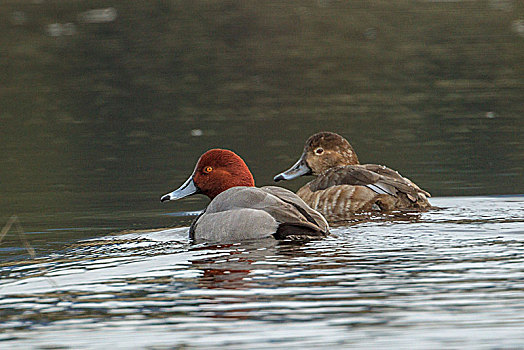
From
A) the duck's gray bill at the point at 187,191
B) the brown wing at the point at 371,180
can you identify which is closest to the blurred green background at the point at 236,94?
the duck's gray bill at the point at 187,191

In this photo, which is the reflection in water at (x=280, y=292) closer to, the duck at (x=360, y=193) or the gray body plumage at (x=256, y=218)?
the gray body plumage at (x=256, y=218)

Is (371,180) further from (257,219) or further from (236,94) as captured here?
(236,94)

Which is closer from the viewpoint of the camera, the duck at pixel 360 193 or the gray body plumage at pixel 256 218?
the gray body plumage at pixel 256 218

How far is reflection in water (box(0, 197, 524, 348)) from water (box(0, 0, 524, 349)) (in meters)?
0.02

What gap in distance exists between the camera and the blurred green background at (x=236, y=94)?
14297mm

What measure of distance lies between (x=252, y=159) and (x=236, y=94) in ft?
27.6

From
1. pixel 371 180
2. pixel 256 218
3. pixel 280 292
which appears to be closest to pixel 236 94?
pixel 371 180

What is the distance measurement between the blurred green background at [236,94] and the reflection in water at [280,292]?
286 centimetres

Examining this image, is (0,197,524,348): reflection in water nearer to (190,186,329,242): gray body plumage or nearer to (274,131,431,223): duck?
(190,186,329,242): gray body plumage

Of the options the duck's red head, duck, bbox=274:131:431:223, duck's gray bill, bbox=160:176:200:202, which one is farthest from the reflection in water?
duck, bbox=274:131:431:223

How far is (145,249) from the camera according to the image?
9.09 m

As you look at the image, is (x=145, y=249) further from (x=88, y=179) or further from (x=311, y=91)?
(x=311, y=91)

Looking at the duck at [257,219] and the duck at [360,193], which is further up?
the duck at [257,219]

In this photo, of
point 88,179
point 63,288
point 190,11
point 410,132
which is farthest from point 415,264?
point 190,11
